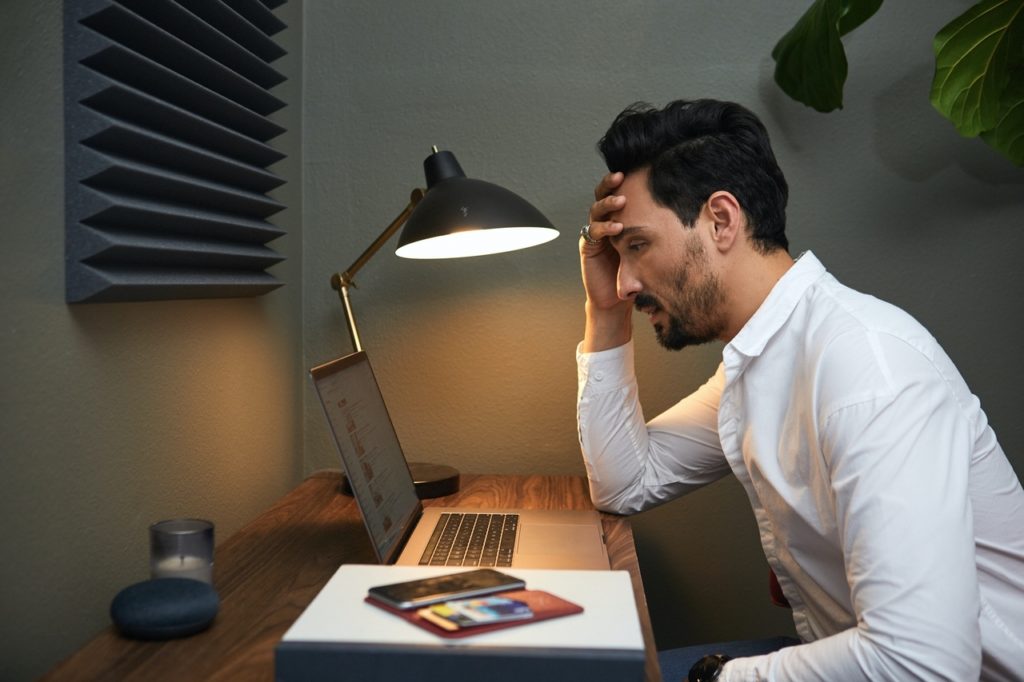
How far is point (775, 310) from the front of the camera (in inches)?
55.3

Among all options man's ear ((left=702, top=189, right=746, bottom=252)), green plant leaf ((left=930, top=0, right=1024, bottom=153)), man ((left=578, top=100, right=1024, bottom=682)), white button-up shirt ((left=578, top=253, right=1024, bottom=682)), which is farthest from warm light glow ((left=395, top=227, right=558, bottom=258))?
green plant leaf ((left=930, top=0, right=1024, bottom=153))

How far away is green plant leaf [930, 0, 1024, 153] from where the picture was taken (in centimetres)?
172

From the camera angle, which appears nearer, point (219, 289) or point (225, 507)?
point (219, 289)

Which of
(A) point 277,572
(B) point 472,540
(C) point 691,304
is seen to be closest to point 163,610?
(A) point 277,572

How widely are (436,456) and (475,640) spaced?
1.33 meters

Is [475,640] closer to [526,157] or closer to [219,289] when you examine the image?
[219,289]

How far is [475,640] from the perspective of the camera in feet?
2.74

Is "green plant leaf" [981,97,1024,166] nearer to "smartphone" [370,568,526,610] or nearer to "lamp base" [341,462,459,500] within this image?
"lamp base" [341,462,459,500]

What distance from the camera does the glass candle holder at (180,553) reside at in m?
1.08

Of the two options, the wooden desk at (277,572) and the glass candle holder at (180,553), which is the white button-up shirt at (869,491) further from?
the glass candle holder at (180,553)

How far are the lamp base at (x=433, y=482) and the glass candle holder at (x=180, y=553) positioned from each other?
60 cm

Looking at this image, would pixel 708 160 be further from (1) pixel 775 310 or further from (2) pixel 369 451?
(2) pixel 369 451

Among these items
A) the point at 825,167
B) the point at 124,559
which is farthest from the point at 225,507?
the point at 825,167

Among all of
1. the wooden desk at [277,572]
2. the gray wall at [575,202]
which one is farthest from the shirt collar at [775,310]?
the gray wall at [575,202]
